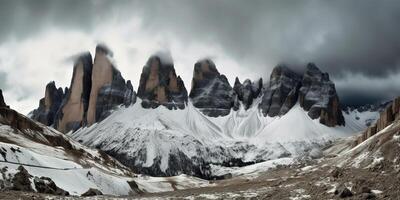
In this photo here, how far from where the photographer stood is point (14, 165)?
258ft

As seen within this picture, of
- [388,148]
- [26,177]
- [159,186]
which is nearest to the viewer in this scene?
[388,148]

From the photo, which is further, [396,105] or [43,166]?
[396,105]

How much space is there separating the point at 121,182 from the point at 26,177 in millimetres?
46570

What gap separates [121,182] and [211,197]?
6988 centimetres

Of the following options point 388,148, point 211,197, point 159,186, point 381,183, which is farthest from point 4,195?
point 159,186

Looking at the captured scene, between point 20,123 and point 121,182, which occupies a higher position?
point 20,123

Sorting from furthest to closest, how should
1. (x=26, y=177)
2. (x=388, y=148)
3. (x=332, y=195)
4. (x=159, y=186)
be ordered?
(x=159, y=186) → (x=26, y=177) → (x=388, y=148) → (x=332, y=195)

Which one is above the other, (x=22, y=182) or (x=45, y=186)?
(x=22, y=182)

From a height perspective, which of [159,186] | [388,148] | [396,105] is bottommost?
[159,186]

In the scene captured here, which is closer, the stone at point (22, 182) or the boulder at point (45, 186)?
the stone at point (22, 182)

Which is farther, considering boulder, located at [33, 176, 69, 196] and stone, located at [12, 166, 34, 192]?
boulder, located at [33, 176, 69, 196]

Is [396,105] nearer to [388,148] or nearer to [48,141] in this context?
[388,148]

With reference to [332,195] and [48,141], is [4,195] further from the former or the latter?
[48,141]

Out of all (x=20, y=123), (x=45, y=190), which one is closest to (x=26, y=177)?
(x=45, y=190)
